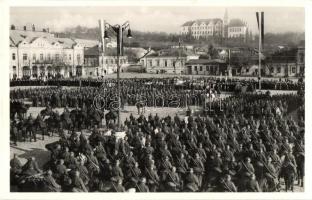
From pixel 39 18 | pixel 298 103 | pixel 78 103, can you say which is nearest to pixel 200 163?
pixel 298 103

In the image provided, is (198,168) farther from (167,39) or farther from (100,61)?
(100,61)

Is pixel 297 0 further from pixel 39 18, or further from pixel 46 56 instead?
pixel 46 56

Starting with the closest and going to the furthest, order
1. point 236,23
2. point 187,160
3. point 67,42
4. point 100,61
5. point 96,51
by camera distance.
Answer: point 187,160
point 236,23
point 67,42
point 96,51
point 100,61

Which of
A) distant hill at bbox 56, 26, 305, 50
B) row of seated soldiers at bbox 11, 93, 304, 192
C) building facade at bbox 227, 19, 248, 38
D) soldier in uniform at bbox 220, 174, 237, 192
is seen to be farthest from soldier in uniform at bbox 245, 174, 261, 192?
building facade at bbox 227, 19, 248, 38

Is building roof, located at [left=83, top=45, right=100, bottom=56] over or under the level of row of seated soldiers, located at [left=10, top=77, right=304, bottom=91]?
over

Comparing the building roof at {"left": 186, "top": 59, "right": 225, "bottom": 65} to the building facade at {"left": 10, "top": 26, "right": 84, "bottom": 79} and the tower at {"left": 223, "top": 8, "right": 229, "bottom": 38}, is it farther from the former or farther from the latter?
the building facade at {"left": 10, "top": 26, "right": 84, "bottom": 79}

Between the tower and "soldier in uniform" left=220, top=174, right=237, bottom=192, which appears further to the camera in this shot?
the tower

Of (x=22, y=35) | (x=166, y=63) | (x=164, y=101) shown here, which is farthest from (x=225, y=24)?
(x=22, y=35)
